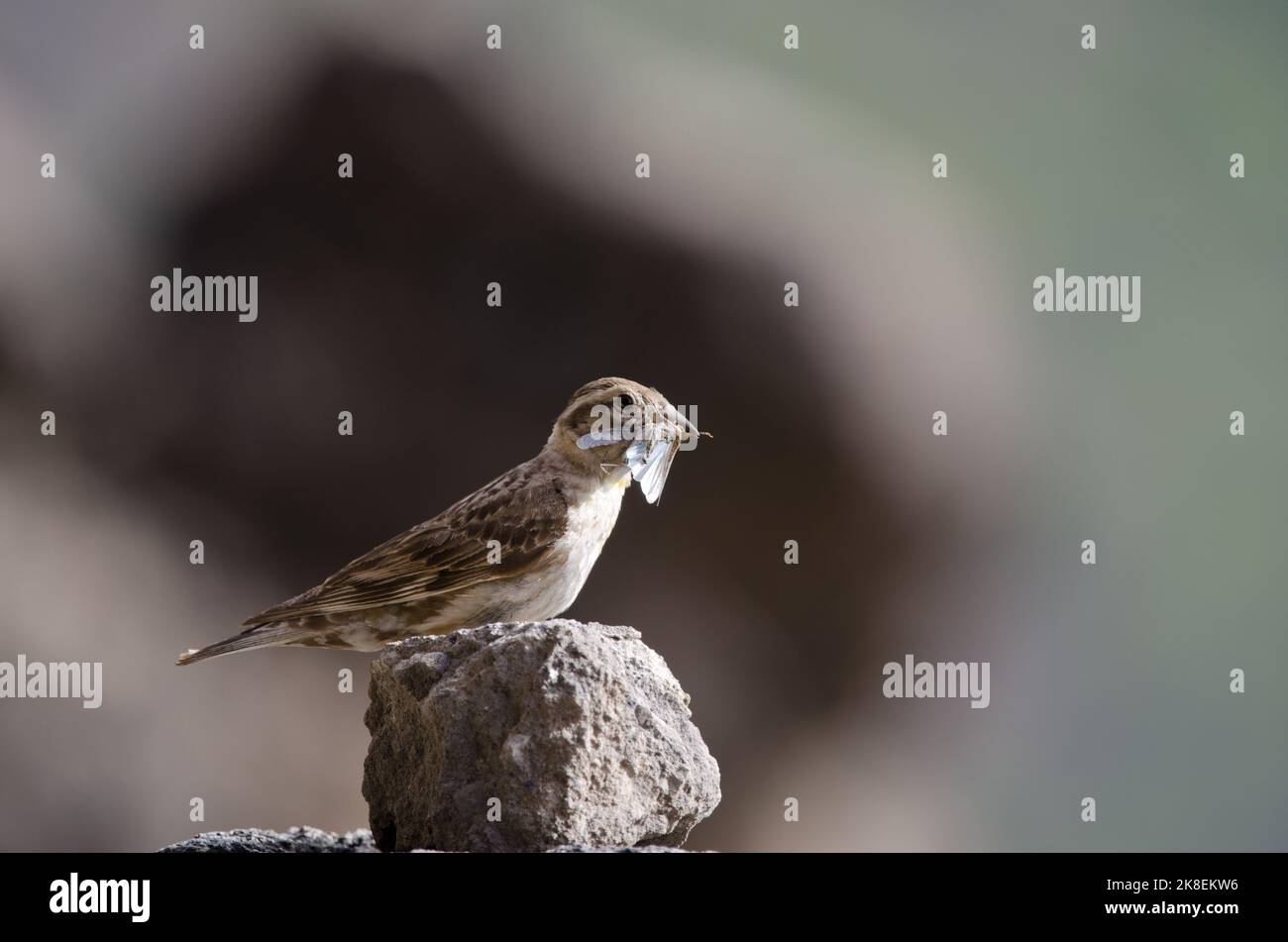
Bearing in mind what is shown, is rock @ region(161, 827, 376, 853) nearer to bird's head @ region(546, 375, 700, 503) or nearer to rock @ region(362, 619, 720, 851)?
rock @ region(362, 619, 720, 851)

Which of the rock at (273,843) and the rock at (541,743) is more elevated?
the rock at (541,743)

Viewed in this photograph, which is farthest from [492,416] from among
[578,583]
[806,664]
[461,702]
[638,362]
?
[461,702]

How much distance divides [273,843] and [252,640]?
82 centimetres

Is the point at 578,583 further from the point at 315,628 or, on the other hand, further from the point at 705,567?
the point at 705,567

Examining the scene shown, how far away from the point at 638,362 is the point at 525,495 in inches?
230

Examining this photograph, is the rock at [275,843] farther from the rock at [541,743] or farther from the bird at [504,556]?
the bird at [504,556]

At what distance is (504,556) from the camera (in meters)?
5.98

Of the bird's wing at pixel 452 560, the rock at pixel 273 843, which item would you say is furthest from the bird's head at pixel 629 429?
the rock at pixel 273 843

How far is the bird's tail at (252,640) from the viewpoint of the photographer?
589cm

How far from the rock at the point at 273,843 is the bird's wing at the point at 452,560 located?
868 millimetres

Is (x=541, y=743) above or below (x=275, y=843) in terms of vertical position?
above

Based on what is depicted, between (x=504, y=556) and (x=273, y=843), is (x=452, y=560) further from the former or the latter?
(x=273, y=843)

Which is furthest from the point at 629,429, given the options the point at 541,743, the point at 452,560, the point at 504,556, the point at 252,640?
the point at 252,640

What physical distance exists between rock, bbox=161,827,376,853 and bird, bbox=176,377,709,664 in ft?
2.40
